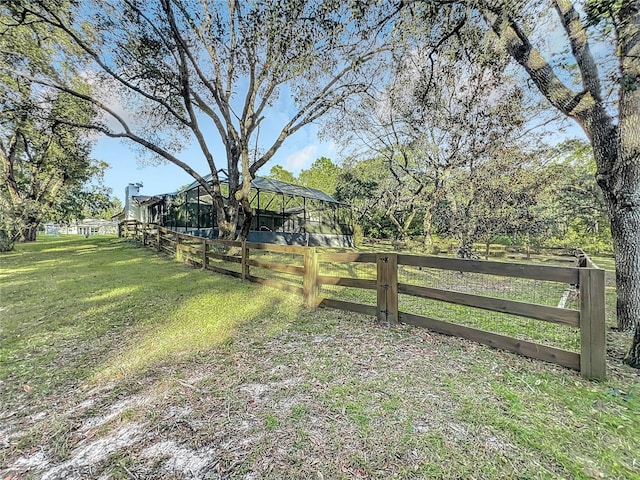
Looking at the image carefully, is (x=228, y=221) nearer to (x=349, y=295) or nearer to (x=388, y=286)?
(x=349, y=295)

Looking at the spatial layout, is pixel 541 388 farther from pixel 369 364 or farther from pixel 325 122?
pixel 325 122

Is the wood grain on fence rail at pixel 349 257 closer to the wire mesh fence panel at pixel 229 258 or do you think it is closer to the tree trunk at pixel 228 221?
the wire mesh fence panel at pixel 229 258

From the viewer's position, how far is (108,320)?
3.98 meters

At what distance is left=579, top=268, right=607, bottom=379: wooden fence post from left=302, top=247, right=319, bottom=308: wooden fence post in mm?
3123

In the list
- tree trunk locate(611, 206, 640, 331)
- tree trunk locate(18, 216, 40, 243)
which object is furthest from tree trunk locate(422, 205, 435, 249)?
tree trunk locate(18, 216, 40, 243)

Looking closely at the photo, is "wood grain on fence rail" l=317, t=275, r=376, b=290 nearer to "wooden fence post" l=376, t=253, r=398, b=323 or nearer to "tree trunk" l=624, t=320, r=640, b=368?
"wooden fence post" l=376, t=253, r=398, b=323

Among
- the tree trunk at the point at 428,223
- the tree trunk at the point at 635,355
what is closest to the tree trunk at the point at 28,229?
the tree trunk at the point at 428,223

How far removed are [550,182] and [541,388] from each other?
8.68 meters

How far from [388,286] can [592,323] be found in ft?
6.32

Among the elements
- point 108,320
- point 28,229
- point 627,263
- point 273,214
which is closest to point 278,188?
point 273,214

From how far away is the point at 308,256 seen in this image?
461 centimetres

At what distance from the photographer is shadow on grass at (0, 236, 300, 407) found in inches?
105

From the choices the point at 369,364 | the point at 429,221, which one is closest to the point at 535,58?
the point at 369,364

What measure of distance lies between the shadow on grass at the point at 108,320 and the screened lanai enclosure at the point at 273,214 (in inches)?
292
